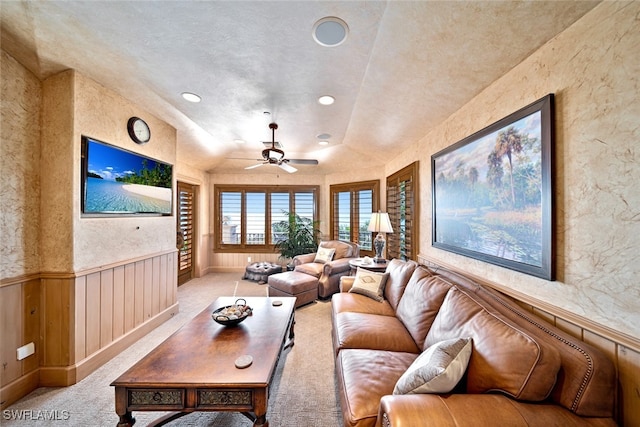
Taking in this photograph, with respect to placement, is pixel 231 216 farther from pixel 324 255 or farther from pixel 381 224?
pixel 381 224

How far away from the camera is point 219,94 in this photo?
2.53m

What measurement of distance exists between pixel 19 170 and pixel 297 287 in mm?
3065

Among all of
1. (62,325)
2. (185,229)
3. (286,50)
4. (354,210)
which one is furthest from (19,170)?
(354,210)

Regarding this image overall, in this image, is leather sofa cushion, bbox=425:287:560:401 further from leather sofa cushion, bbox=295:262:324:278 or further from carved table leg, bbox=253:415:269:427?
leather sofa cushion, bbox=295:262:324:278

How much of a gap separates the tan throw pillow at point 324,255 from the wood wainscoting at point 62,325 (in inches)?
114

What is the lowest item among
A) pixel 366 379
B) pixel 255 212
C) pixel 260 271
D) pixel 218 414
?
pixel 218 414

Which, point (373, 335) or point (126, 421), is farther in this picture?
point (373, 335)

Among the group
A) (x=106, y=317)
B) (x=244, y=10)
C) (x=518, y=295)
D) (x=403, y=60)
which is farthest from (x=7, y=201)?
(x=518, y=295)

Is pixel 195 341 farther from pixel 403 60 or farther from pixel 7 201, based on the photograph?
pixel 403 60

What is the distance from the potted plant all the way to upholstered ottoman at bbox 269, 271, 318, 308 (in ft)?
4.98

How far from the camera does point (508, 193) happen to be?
1.66 meters

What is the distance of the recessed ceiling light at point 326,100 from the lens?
2.62m

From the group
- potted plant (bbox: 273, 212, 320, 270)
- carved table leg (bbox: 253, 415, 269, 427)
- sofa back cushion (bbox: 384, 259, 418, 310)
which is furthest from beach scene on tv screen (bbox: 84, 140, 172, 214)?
sofa back cushion (bbox: 384, 259, 418, 310)

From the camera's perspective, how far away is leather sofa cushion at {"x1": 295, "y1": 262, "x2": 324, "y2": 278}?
4125 millimetres
